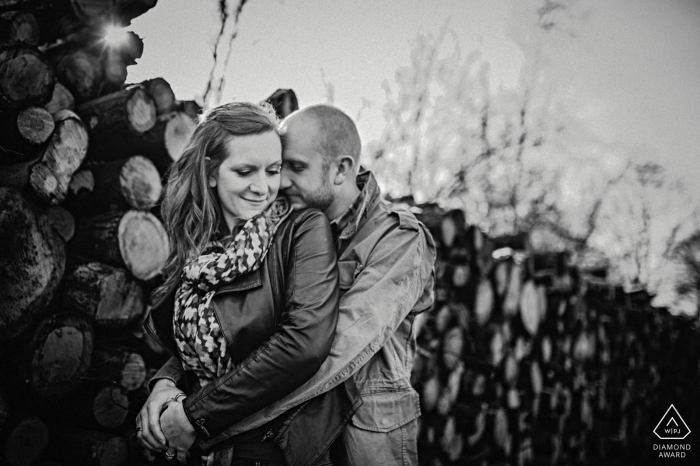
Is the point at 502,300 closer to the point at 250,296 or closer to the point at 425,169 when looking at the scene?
the point at 250,296

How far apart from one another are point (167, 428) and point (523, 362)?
3.46m

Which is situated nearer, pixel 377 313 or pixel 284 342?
pixel 284 342

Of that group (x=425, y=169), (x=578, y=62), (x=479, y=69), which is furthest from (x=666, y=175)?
(x=425, y=169)

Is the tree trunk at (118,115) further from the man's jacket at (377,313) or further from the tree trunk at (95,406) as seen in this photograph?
the man's jacket at (377,313)

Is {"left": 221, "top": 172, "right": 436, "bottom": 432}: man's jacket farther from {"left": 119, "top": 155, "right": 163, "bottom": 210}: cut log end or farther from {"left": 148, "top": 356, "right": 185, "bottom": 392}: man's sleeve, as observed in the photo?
{"left": 119, "top": 155, "right": 163, "bottom": 210}: cut log end

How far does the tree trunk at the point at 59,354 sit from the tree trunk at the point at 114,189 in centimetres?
58

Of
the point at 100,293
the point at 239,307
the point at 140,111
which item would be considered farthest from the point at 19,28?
the point at 239,307

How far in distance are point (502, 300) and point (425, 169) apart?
741cm

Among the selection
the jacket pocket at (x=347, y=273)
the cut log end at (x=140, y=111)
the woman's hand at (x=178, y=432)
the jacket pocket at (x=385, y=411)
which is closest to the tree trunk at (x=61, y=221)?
the cut log end at (x=140, y=111)

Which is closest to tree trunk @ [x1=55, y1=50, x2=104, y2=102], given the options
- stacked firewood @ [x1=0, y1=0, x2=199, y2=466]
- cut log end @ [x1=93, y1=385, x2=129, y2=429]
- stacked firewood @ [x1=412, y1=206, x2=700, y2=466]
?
stacked firewood @ [x1=0, y1=0, x2=199, y2=466]

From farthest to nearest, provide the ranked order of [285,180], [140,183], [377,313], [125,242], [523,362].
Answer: [523,362] → [140,183] → [125,242] → [285,180] → [377,313]

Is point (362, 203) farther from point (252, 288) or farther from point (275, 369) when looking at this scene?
point (275, 369)

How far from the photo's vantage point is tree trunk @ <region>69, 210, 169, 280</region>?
2.18 meters

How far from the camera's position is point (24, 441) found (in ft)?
6.34
